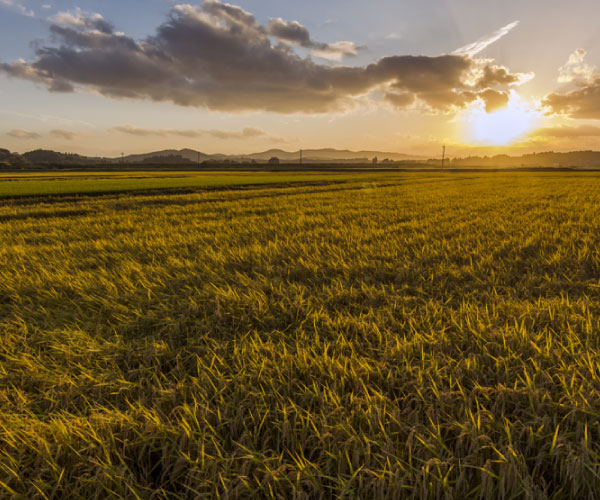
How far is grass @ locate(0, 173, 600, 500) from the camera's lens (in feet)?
4.93

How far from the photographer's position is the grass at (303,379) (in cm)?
150

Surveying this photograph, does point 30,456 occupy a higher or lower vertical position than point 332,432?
lower

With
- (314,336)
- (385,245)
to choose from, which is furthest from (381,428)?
(385,245)

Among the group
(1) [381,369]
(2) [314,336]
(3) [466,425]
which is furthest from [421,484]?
(2) [314,336]

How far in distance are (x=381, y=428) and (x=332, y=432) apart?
0.86ft

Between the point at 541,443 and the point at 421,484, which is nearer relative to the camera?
the point at 421,484

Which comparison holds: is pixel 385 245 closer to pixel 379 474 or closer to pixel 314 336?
pixel 314 336

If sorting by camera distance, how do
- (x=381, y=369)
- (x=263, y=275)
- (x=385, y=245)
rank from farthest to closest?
(x=385, y=245) → (x=263, y=275) → (x=381, y=369)

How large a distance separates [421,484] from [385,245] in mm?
5122

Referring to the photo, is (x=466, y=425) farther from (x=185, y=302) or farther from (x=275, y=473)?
(x=185, y=302)

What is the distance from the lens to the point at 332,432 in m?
1.72

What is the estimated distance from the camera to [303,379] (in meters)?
2.24

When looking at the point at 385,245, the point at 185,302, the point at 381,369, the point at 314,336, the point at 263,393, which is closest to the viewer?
the point at 263,393

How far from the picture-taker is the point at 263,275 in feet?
15.3
